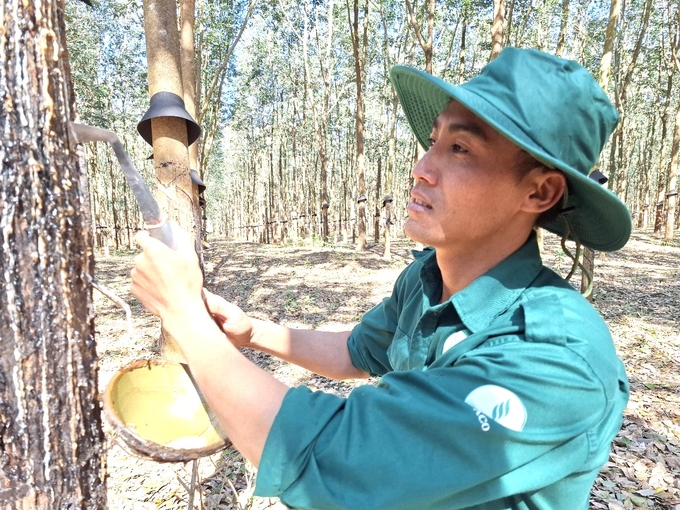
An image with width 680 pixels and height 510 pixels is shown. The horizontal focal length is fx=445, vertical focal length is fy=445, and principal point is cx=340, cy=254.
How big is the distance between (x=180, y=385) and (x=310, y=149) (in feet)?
89.1

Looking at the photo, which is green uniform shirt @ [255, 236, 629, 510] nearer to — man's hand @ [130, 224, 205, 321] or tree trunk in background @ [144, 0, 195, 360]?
man's hand @ [130, 224, 205, 321]

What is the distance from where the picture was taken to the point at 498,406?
33.7 inches

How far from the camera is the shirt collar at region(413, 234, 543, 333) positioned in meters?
1.12

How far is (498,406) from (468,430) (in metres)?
0.08

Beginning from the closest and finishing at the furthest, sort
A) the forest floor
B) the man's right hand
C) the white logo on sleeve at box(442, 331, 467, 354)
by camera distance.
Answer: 1. the white logo on sleeve at box(442, 331, 467, 354)
2. the man's right hand
3. the forest floor

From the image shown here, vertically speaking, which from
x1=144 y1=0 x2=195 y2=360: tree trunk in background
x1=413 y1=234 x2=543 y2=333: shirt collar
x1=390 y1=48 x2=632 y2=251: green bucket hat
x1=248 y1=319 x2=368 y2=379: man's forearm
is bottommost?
x1=248 y1=319 x2=368 y2=379: man's forearm

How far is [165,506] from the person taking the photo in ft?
10.0

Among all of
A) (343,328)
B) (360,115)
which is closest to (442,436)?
(343,328)

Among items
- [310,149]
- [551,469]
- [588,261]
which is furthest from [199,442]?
[310,149]

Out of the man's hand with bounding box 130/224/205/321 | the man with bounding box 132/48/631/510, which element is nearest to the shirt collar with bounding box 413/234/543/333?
the man with bounding box 132/48/631/510

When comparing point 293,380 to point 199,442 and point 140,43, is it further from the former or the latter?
point 140,43

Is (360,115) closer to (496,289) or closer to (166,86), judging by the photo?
(166,86)

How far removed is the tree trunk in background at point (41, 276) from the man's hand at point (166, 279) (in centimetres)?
22

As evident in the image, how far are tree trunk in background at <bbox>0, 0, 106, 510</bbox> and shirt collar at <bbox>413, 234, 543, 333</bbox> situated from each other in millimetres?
1003
